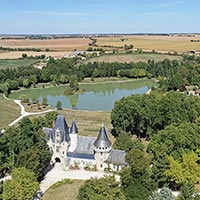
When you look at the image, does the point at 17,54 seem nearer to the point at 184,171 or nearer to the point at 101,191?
the point at 184,171

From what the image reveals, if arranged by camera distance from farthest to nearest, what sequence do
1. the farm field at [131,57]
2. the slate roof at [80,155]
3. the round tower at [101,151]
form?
the farm field at [131,57], the slate roof at [80,155], the round tower at [101,151]

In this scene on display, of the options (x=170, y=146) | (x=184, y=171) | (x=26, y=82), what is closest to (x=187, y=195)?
(x=184, y=171)

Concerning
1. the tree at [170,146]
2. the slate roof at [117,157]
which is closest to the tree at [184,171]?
the tree at [170,146]

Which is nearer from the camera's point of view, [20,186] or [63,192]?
[20,186]

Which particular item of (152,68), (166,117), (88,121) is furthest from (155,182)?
(152,68)

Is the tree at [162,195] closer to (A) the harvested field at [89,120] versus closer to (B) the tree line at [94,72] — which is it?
(A) the harvested field at [89,120]
